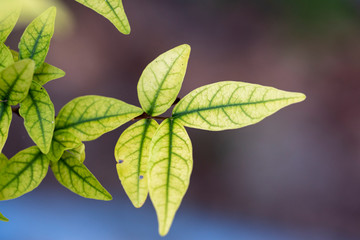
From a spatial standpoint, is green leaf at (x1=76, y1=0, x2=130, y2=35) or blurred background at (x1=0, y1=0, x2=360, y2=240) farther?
blurred background at (x1=0, y1=0, x2=360, y2=240)

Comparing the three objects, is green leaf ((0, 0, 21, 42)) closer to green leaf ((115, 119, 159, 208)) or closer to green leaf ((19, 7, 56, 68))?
green leaf ((19, 7, 56, 68))

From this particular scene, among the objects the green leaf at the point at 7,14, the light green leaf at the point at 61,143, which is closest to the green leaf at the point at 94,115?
the light green leaf at the point at 61,143

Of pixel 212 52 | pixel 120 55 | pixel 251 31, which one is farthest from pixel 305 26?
pixel 120 55

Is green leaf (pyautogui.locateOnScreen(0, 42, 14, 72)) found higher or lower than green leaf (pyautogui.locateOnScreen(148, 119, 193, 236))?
higher

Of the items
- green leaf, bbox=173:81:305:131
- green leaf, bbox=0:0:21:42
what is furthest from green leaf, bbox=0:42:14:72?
green leaf, bbox=173:81:305:131

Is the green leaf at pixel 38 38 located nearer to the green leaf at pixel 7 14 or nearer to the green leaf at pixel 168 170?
the green leaf at pixel 7 14

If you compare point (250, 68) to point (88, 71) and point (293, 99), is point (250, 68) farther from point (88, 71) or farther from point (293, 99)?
Result: point (293, 99)

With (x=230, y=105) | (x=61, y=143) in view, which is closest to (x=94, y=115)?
(x=61, y=143)

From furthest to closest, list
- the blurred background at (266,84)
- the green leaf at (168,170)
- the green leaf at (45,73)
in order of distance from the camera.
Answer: the blurred background at (266,84)
the green leaf at (45,73)
the green leaf at (168,170)
